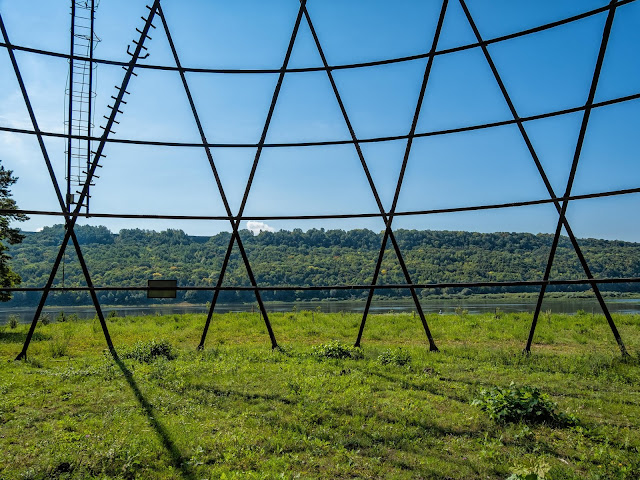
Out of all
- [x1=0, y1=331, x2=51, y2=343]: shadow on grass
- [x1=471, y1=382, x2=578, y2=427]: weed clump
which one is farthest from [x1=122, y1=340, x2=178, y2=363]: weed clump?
[x1=471, y1=382, x2=578, y2=427]: weed clump

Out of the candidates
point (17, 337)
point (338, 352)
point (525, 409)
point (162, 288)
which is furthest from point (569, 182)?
point (17, 337)

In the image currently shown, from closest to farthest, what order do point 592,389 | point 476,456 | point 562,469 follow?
point 562,469 → point 476,456 → point 592,389

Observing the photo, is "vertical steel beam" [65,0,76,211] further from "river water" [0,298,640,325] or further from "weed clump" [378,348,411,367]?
"river water" [0,298,640,325]

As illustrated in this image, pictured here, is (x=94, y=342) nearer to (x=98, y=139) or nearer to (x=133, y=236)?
(x=98, y=139)

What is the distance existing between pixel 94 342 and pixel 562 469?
1137 centimetres

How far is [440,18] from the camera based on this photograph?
9250 mm

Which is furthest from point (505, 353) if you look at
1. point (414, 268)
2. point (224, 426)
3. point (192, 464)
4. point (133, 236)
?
point (133, 236)

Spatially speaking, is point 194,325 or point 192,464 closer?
point 192,464

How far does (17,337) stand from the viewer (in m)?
13.9

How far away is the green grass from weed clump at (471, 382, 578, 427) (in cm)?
16

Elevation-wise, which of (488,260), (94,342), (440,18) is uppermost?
(440,18)

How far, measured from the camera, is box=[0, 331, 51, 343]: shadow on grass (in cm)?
1298

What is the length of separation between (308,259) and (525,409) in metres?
48.1

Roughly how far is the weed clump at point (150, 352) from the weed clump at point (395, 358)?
426 cm
